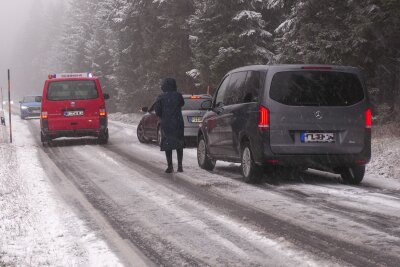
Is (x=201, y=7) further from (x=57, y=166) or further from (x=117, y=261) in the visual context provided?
(x=117, y=261)

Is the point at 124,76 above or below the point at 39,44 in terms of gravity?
below

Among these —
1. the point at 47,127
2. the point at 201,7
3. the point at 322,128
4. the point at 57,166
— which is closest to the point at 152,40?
the point at 201,7

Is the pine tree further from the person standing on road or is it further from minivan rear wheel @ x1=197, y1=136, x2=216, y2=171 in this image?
the person standing on road

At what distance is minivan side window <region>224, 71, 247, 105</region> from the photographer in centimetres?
1020

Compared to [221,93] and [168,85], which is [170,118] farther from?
[221,93]

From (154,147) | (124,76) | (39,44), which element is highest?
(39,44)

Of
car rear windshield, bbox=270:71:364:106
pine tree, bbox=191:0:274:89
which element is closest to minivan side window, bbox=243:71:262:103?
car rear windshield, bbox=270:71:364:106

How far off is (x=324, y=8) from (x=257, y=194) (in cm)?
1104

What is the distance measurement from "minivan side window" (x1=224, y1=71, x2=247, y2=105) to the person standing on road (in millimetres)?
1124

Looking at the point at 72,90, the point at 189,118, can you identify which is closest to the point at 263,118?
the point at 189,118

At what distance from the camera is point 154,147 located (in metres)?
17.5

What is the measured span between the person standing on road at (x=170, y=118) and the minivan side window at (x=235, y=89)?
1.12 meters

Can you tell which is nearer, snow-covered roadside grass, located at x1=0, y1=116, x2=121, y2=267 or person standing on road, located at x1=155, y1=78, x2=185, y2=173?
snow-covered roadside grass, located at x1=0, y1=116, x2=121, y2=267

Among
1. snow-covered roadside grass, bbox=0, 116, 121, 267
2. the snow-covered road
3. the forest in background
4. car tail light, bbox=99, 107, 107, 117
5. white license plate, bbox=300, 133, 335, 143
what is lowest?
the snow-covered road
